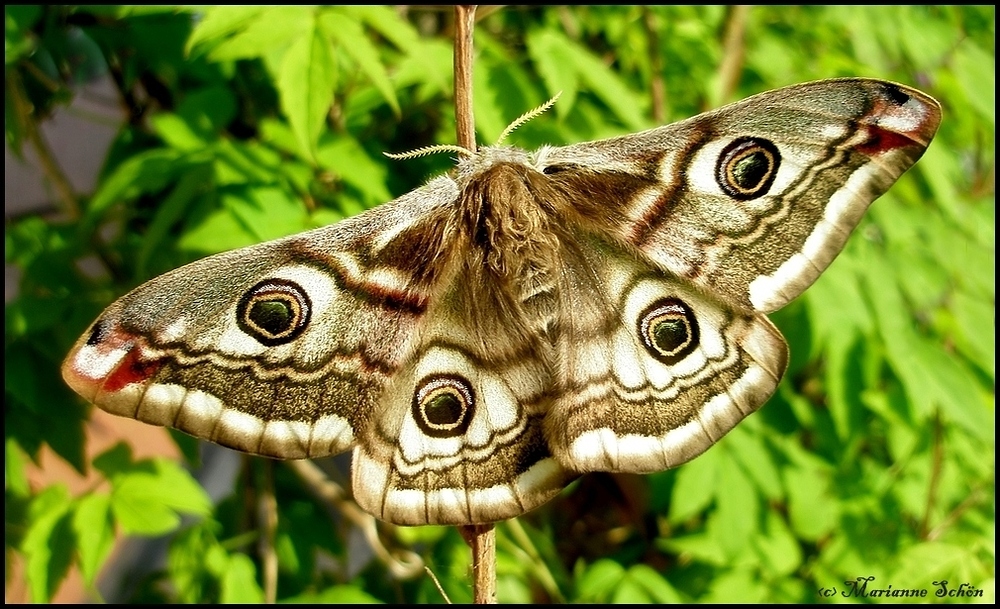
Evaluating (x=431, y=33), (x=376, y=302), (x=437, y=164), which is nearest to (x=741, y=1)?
(x=431, y=33)

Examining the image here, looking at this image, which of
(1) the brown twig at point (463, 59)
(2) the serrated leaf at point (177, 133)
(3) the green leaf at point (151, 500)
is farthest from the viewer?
(3) the green leaf at point (151, 500)

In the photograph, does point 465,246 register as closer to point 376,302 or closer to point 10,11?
point 376,302

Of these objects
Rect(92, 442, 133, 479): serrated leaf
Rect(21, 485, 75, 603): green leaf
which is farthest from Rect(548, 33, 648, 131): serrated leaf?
Rect(21, 485, 75, 603): green leaf

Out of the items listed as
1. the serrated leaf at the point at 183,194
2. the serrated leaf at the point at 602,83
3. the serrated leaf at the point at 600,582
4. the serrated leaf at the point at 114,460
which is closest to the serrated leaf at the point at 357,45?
the serrated leaf at the point at 183,194

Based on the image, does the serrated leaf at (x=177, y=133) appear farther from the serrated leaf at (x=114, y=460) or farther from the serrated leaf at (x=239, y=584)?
the serrated leaf at (x=239, y=584)

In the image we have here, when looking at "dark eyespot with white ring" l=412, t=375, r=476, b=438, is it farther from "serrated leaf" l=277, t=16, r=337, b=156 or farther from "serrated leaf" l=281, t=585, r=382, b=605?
"serrated leaf" l=281, t=585, r=382, b=605
